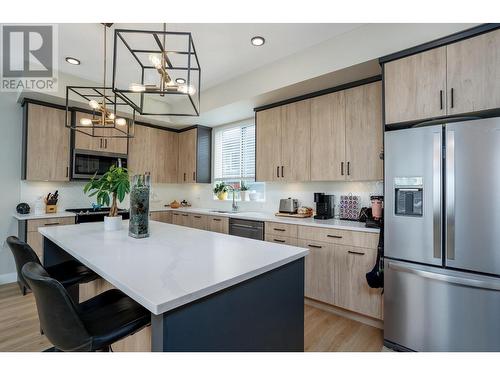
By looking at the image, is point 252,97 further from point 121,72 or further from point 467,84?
point 467,84

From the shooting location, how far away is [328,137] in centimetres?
287

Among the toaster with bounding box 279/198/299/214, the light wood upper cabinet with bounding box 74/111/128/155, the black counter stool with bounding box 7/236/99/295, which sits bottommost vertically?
the black counter stool with bounding box 7/236/99/295

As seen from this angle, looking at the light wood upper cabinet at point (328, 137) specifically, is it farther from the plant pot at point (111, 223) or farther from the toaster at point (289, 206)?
the plant pot at point (111, 223)

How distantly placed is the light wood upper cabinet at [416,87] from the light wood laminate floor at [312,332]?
191 cm

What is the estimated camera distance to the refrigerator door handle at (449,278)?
1596 mm

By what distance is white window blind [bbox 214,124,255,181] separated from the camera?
418cm

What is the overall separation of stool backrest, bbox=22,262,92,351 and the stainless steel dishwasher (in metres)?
2.27

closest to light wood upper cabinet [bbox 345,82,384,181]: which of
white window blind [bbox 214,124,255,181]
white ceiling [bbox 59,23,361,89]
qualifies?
white ceiling [bbox 59,23,361,89]

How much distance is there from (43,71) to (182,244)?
3.33 metres

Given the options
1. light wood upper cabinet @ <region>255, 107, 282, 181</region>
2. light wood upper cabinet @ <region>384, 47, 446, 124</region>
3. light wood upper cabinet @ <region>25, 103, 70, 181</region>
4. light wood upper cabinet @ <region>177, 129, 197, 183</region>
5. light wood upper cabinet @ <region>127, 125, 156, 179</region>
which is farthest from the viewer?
light wood upper cabinet @ <region>177, 129, 197, 183</region>

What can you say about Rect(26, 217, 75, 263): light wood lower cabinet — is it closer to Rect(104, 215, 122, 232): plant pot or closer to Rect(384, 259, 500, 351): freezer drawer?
Rect(104, 215, 122, 232): plant pot

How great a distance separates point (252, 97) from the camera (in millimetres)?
3191
